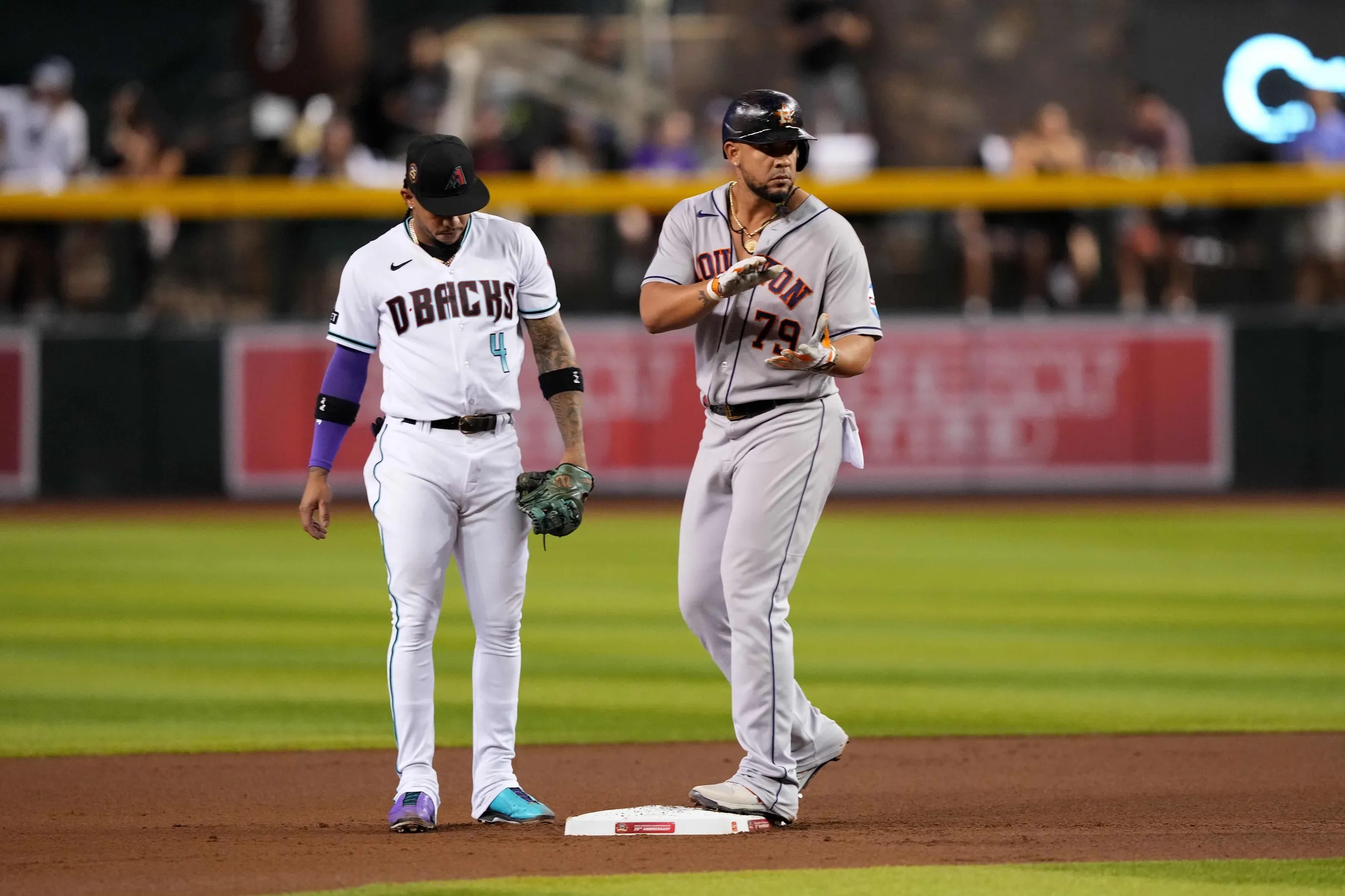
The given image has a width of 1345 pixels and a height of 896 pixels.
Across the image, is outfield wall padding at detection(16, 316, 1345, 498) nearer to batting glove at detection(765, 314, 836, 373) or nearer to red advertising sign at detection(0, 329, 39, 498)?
red advertising sign at detection(0, 329, 39, 498)

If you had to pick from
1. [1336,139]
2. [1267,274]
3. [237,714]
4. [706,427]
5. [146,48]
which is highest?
[146,48]

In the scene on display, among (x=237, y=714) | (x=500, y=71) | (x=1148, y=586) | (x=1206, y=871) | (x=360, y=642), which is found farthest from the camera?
(x=500, y=71)

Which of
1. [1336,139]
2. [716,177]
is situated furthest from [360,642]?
[1336,139]

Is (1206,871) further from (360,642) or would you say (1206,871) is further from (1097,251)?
(1097,251)

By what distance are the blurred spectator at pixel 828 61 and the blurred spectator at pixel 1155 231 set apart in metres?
2.81

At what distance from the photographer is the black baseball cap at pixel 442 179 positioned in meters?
5.34

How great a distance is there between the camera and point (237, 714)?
7988 mm

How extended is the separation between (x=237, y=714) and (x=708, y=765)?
2.25 m

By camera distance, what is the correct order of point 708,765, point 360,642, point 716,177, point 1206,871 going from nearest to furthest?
point 1206,871
point 708,765
point 360,642
point 716,177

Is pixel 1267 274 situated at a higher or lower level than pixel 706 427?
higher

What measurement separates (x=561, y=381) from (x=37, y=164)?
530 inches

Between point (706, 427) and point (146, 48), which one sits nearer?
point (706, 427)

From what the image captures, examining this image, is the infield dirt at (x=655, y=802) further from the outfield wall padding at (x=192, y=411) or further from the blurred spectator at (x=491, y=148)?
the blurred spectator at (x=491, y=148)

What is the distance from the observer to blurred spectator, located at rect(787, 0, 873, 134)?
18.9 meters
